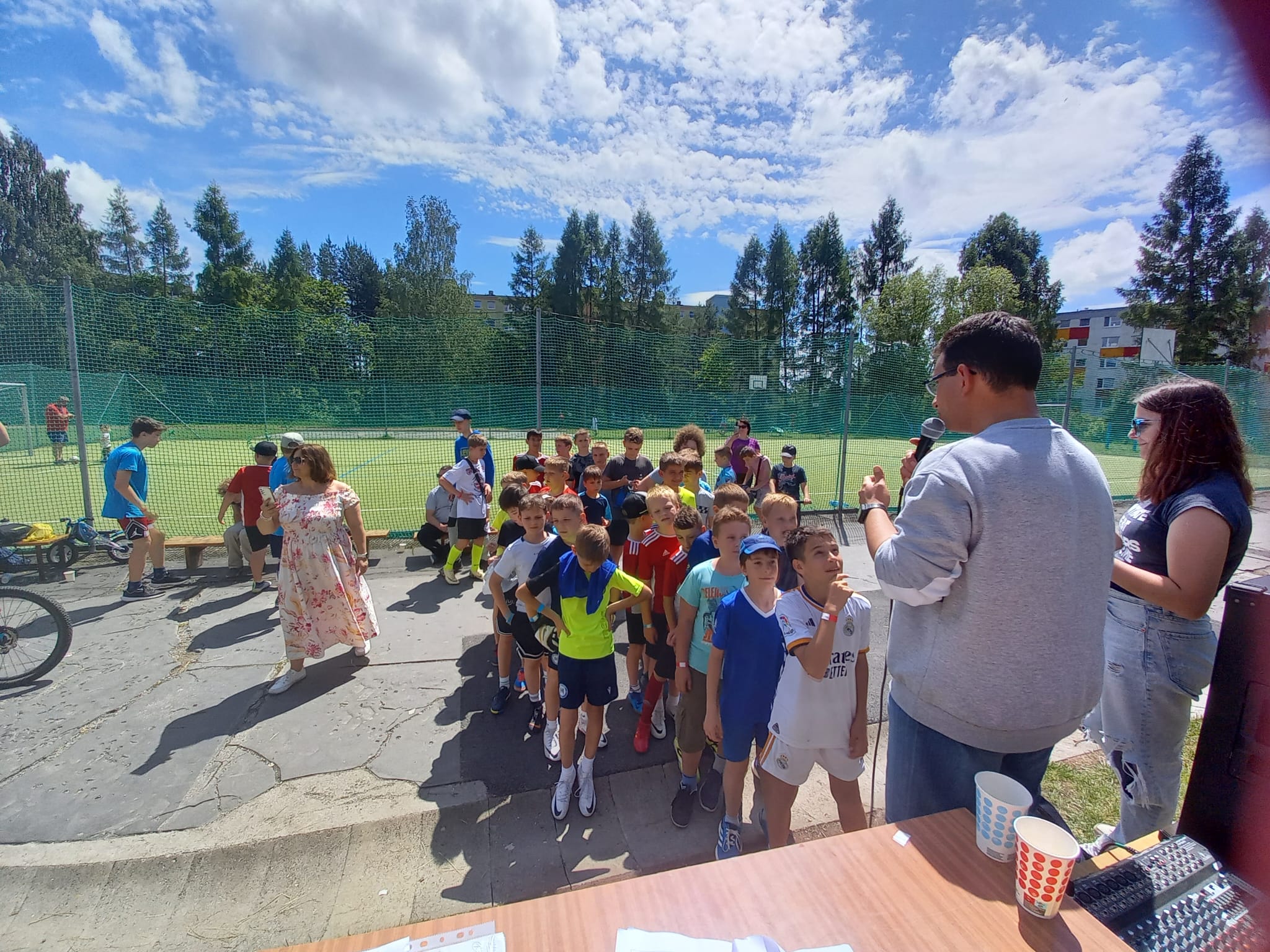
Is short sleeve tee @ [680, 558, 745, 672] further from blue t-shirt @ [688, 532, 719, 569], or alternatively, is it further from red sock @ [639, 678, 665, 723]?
red sock @ [639, 678, 665, 723]

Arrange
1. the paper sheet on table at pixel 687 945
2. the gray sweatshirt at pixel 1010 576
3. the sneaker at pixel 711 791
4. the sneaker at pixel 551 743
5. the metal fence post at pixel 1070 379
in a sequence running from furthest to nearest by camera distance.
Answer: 1. the metal fence post at pixel 1070 379
2. the sneaker at pixel 551 743
3. the sneaker at pixel 711 791
4. the gray sweatshirt at pixel 1010 576
5. the paper sheet on table at pixel 687 945

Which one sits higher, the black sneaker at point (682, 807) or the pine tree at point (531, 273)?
the pine tree at point (531, 273)

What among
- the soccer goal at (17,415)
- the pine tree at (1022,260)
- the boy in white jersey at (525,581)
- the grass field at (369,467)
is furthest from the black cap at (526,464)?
the pine tree at (1022,260)

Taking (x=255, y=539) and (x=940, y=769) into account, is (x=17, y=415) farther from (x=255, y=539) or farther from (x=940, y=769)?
(x=940, y=769)

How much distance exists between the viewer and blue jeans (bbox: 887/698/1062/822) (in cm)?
149

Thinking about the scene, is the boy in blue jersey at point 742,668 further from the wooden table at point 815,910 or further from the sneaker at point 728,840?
the wooden table at point 815,910

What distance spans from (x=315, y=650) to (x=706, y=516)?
3172mm

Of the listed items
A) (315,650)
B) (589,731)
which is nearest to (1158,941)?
(589,731)

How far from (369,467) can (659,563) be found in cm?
1138

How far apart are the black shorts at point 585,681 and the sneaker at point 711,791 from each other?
687mm

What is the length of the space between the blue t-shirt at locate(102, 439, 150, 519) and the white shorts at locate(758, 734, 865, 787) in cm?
635

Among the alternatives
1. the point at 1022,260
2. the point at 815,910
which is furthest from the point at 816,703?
the point at 1022,260

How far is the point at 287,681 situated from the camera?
155 inches

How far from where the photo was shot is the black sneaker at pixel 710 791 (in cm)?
286
